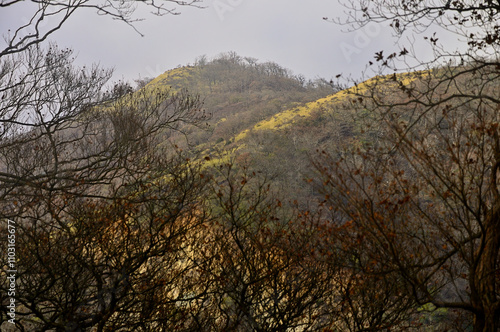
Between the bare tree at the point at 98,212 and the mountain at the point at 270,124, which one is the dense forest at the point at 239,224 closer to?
the bare tree at the point at 98,212

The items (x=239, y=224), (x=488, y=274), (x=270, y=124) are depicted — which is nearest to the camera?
(x=488, y=274)

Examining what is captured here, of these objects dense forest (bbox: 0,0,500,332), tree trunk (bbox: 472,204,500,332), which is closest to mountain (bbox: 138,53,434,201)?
dense forest (bbox: 0,0,500,332)

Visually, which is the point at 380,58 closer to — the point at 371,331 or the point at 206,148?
the point at 371,331

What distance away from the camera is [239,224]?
16.5 feet

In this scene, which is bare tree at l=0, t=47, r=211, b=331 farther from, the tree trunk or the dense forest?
the tree trunk

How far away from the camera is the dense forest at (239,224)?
3.69m

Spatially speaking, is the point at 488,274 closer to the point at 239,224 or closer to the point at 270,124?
the point at 239,224

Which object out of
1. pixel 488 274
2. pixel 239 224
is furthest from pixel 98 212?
pixel 488 274

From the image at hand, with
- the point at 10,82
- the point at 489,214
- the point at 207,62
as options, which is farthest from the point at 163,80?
the point at 489,214

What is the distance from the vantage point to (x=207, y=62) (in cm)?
7350

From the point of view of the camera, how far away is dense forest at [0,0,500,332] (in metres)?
3.69

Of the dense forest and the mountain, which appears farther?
the mountain

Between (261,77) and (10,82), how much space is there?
188ft

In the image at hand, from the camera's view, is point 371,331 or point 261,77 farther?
point 261,77
